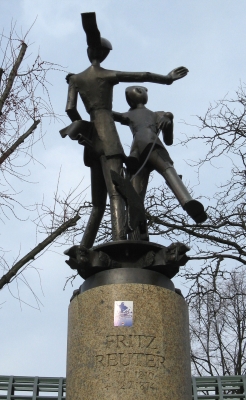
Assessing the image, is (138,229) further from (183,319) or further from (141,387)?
(141,387)

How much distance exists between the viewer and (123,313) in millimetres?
5473

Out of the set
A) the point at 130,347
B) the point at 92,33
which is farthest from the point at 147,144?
the point at 130,347

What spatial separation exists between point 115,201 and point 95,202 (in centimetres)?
57

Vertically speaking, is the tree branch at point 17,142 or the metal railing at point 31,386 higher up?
the tree branch at point 17,142

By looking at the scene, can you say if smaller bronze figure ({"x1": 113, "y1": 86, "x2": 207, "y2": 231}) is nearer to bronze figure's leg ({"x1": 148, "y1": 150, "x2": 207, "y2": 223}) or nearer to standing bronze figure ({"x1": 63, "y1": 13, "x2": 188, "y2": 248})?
bronze figure's leg ({"x1": 148, "y1": 150, "x2": 207, "y2": 223})

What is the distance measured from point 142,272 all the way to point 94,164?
159 cm

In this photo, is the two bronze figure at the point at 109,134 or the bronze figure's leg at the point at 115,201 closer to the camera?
the bronze figure's leg at the point at 115,201

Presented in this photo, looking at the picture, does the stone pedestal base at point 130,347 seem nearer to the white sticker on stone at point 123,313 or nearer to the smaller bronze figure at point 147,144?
the white sticker on stone at point 123,313

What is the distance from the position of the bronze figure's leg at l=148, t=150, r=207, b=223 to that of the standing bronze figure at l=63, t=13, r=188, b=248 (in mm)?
374

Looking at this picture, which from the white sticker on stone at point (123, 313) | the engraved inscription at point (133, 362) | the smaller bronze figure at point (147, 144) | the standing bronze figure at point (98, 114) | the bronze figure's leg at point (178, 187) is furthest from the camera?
the standing bronze figure at point (98, 114)

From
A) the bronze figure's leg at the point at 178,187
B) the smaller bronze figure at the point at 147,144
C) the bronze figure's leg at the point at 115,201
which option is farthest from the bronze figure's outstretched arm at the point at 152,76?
the bronze figure's leg at the point at 115,201

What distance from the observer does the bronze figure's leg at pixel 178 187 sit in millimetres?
6117

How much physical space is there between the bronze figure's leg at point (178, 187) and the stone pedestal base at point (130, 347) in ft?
2.70

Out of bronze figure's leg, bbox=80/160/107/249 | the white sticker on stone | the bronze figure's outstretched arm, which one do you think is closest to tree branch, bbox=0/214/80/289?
bronze figure's leg, bbox=80/160/107/249
